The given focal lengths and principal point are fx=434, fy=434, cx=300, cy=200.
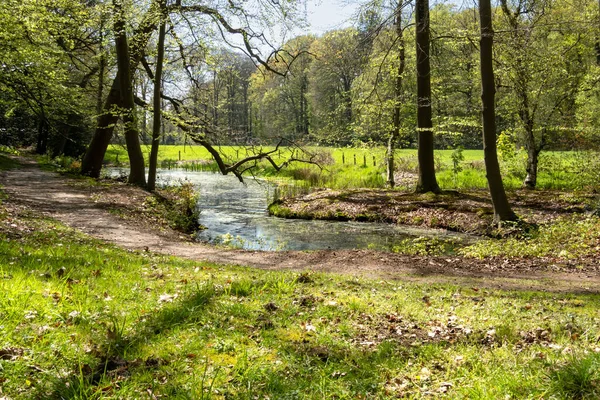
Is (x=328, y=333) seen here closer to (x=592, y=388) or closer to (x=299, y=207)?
(x=592, y=388)

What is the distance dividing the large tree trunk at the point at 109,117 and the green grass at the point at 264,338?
1337 cm

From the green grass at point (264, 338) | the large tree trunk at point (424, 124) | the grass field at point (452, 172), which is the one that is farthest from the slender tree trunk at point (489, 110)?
the green grass at point (264, 338)

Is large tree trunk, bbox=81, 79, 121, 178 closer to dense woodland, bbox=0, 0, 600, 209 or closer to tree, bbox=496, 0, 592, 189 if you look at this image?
dense woodland, bbox=0, 0, 600, 209

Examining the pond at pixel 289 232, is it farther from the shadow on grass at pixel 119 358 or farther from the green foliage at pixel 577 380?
the green foliage at pixel 577 380

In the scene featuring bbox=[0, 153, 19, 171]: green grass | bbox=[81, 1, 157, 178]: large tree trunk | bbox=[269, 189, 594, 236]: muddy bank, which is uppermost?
bbox=[81, 1, 157, 178]: large tree trunk

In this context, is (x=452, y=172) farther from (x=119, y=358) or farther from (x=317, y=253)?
(x=119, y=358)

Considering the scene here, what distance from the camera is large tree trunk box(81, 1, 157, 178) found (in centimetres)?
1773

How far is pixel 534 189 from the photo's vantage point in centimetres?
2011

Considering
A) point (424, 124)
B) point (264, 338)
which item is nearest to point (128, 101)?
point (424, 124)

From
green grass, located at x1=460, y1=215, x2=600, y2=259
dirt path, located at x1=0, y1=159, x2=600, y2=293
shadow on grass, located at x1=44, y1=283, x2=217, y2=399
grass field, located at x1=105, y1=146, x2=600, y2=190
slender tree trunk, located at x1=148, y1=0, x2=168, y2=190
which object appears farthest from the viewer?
grass field, located at x1=105, y1=146, x2=600, y2=190

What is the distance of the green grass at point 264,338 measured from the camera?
10.7 feet

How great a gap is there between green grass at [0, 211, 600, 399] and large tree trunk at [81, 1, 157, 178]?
43.9 feet

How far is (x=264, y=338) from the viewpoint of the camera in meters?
4.28

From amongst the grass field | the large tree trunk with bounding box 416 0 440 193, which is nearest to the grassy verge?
the grass field
